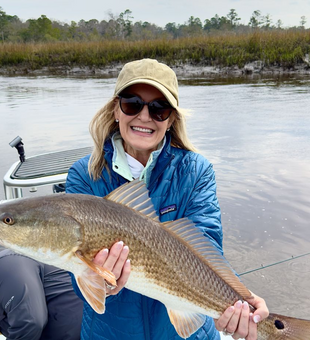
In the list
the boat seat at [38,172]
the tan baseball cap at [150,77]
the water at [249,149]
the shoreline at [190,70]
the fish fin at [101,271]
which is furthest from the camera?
the shoreline at [190,70]

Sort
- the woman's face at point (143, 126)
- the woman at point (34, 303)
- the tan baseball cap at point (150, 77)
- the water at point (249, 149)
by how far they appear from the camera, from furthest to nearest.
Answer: the water at point (249, 149)
the woman at point (34, 303)
the woman's face at point (143, 126)
the tan baseball cap at point (150, 77)

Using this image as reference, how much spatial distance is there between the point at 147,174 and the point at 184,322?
2.71 ft

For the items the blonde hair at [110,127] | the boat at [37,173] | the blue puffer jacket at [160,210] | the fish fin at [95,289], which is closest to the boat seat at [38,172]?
the boat at [37,173]

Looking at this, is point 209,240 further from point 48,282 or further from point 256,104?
point 256,104

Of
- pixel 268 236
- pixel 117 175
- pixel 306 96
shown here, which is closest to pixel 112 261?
pixel 117 175

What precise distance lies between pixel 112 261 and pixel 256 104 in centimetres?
1223

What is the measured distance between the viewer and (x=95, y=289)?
1.82m

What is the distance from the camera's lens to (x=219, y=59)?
78.1 ft

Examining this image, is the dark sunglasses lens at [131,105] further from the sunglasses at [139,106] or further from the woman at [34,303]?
the woman at [34,303]

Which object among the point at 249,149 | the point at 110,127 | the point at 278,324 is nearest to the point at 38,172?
the point at 110,127

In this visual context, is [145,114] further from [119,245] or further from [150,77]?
[119,245]

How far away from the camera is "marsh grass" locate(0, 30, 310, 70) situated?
22734 millimetres

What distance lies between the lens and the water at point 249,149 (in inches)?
176

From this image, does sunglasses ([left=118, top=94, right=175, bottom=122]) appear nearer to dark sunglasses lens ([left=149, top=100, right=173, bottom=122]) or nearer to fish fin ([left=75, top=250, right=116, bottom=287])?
dark sunglasses lens ([left=149, top=100, right=173, bottom=122])
